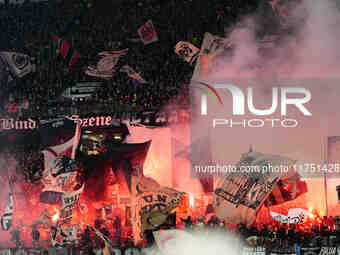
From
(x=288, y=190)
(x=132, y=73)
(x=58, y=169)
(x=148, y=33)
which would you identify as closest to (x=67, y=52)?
(x=132, y=73)

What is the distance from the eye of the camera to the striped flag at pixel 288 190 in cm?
318

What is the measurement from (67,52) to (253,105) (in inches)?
65.3

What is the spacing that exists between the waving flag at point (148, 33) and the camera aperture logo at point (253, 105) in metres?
0.55

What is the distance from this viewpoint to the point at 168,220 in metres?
3.26

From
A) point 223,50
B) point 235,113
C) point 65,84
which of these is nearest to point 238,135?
point 235,113

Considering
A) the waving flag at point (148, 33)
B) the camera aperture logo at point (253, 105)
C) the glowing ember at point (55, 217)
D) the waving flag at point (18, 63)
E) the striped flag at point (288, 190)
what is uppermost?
the waving flag at point (148, 33)

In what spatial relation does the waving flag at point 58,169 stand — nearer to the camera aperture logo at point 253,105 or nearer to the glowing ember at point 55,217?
the glowing ember at point 55,217

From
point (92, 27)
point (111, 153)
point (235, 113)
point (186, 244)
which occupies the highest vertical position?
point (92, 27)

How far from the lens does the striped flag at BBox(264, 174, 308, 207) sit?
3176 mm

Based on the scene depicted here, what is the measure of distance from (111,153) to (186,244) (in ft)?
3.28

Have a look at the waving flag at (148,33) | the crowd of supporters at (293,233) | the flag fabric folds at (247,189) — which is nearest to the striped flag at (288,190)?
the flag fabric folds at (247,189)

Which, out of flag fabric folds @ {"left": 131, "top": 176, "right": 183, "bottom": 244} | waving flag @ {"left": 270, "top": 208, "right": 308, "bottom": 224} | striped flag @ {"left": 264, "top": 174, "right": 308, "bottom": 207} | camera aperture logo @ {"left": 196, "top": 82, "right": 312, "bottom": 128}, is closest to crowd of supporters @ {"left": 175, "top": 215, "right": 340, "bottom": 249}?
waving flag @ {"left": 270, "top": 208, "right": 308, "bottom": 224}

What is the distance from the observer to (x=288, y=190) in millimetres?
3184

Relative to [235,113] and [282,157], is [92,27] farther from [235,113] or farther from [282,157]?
[282,157]
